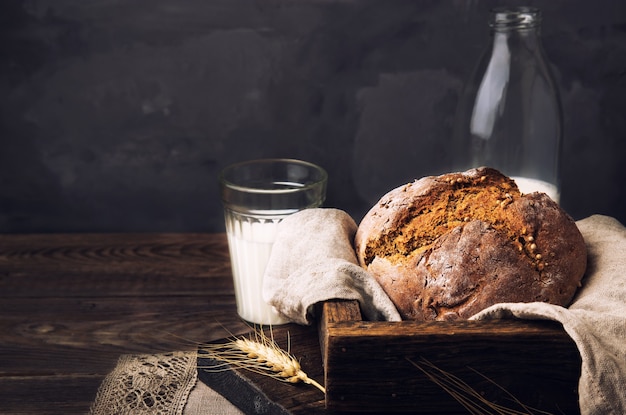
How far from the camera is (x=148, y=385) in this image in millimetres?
1267

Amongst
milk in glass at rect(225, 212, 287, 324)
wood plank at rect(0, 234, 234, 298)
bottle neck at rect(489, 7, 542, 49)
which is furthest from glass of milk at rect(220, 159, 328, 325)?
bottle neck at rect(489, 7, 542, 49)

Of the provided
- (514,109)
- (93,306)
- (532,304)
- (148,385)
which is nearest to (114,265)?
(93,306)

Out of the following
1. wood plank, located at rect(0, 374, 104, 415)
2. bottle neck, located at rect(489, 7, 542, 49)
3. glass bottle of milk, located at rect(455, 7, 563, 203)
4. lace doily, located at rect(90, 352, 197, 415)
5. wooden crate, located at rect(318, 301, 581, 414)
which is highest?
bottle neck, located at rect(489, 7, 542, 49)

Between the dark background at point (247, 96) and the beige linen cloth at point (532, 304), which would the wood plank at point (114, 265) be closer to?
the dark background at point (247, 96)

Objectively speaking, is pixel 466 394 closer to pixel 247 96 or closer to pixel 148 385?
pixel 148 385

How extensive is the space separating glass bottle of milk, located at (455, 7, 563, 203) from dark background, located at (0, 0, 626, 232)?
268 mm

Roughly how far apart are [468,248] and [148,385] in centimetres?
57

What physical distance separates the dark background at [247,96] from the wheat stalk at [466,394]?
96 cm

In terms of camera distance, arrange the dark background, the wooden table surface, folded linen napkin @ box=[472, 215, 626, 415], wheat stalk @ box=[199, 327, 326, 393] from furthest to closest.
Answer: the dark background < the wooden table surface < wheat stalk @ box=[199, 327, 326, 393] < folded linen napkin @ box=[472, 215, 626, 415]

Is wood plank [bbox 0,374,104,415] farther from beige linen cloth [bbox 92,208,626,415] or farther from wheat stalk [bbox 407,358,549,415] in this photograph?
wheat stalk [bbox 407,358,549,415]

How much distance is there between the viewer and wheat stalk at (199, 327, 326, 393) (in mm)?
1111

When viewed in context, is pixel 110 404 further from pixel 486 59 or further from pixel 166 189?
pixel 486 59

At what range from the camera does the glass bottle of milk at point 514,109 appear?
4.95 ft

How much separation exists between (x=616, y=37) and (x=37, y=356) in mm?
1427
